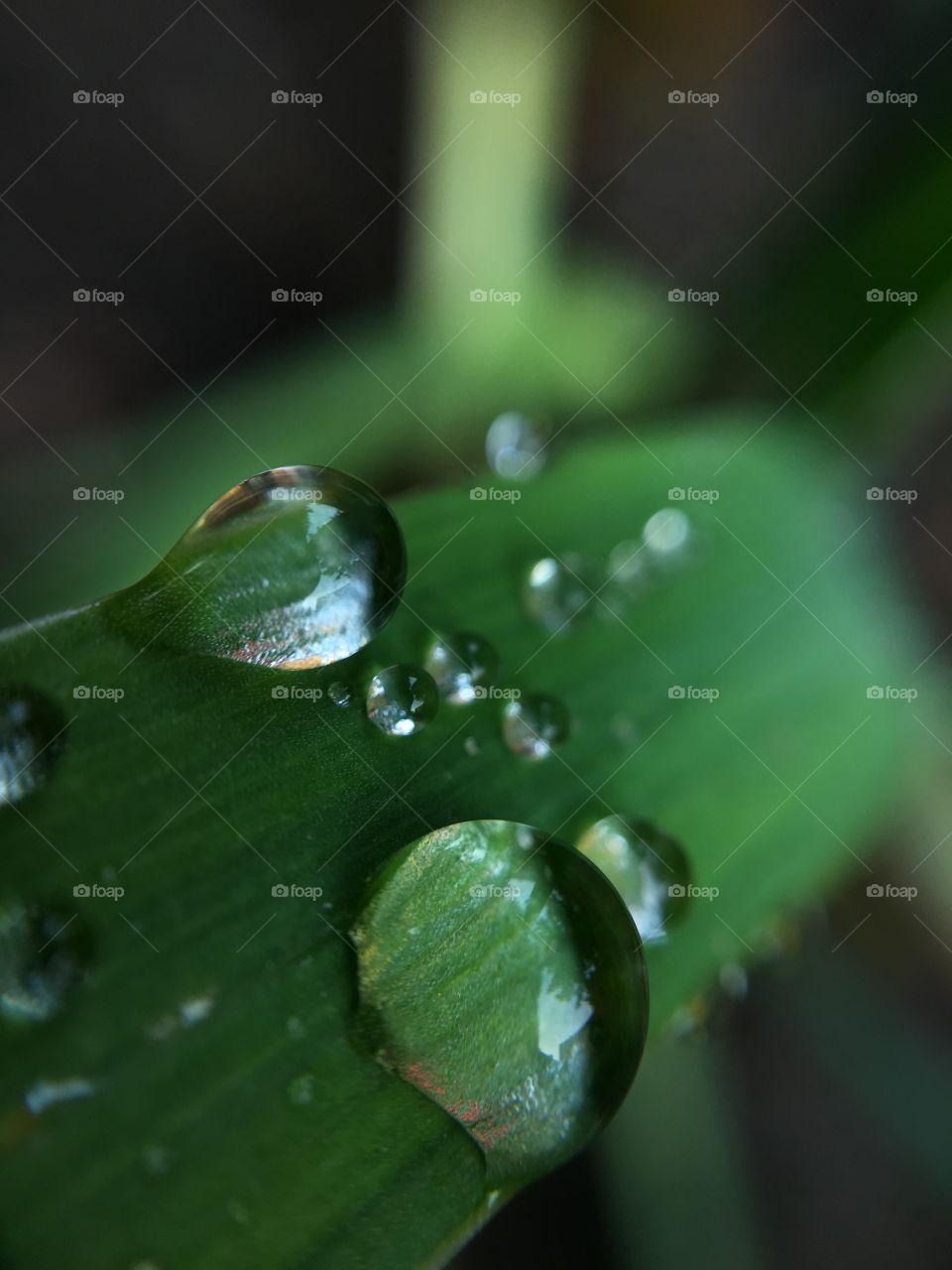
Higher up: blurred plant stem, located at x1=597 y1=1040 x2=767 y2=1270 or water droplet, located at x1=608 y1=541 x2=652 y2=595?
water droplet, located at x1=608 y1=541 x2=652 y2=595

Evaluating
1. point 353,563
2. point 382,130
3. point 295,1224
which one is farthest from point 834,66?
point 295,1224

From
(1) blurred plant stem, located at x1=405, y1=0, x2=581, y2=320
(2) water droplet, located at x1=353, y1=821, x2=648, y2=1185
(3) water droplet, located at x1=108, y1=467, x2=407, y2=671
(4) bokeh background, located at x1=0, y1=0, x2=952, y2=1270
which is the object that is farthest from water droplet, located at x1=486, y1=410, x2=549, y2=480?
(2) water droplet, located at x1=353, y1=821, x2=648, y2=1185

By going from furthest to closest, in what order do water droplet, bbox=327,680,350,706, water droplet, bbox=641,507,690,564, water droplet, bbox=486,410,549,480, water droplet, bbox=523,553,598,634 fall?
water droplet, bbox=486,410,549,480, water droplet, bbox=641,507,690,564, water droplet, bbox=523,553,598,634, water droplet, bbox=327,680,350,706

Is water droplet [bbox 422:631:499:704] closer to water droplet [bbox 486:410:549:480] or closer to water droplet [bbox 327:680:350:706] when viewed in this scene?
water droplet [bbox 327:680:350:706]

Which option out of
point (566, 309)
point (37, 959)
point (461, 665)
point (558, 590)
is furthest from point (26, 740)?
point (566, 309)

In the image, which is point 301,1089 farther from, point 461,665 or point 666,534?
point 666,534

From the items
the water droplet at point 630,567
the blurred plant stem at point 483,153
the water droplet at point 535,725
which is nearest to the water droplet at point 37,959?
the water droplet at point 535,725

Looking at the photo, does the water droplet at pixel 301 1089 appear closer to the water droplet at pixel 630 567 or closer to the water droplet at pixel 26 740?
the water droplet at pixel 26 740

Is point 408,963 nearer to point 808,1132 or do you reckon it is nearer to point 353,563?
point 353,563
